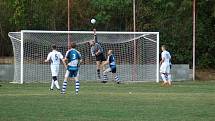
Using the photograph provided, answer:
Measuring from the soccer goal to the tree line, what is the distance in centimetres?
287

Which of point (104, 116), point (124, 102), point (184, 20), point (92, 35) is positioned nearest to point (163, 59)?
point (92, 35)

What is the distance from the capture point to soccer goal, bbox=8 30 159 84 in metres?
35.0

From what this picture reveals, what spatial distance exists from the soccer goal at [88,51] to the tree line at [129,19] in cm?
287

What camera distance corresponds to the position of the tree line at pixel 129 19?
40.2m

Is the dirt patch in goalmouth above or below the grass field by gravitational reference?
above

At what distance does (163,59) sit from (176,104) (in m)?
14.8

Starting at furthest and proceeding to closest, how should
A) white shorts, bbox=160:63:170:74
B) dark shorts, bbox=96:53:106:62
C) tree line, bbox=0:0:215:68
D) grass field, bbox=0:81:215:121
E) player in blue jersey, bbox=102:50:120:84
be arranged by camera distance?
1. tree line, bbox=0:0:215:68
2. dark shorts, bbox=96:53:106:62
3. player in blue jersey, bbox=102:50:120:84
4. white shorts, bbox=160:63:170:74
5. grass field, bbox=0:81:215:121

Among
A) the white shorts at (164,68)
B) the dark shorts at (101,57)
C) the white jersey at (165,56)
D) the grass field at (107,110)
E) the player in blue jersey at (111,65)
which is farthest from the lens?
the dark shorts at (101,57)

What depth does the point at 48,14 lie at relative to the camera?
40.7 meters

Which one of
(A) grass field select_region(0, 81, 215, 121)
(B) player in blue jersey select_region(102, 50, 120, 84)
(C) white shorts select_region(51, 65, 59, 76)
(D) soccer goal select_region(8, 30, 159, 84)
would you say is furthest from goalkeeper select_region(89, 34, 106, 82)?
(A) grass field select_region(0, 81, 215, 121)

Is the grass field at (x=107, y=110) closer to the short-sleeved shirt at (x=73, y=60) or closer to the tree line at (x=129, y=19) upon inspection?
the short-sleeved shirt at (x=73, y=60)

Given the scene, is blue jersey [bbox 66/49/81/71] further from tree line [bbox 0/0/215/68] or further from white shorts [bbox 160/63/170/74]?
tree line [bbox 0/0/215/68]

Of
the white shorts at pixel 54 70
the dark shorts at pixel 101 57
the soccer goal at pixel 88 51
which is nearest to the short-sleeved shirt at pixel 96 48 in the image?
the dark shorts at pixel 101 57

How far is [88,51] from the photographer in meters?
36.8
